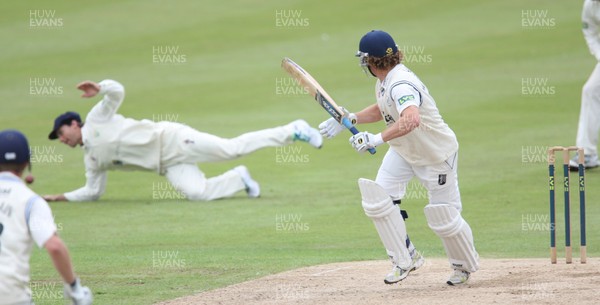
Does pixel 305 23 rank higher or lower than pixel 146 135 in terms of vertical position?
higher

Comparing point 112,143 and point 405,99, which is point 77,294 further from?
point 112,143

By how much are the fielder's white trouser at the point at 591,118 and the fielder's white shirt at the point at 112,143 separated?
20.7 feet

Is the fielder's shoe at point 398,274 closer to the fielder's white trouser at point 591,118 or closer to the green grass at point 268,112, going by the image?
the green grass at point 268,112

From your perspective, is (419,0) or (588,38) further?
(419,0)

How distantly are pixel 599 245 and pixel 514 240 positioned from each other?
977 millimetres

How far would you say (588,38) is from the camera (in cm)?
1544

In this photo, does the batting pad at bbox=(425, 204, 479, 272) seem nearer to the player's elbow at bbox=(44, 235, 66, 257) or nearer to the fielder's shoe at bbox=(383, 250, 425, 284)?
the fielder's shoe at bbox=(383, 250, 425, 284)

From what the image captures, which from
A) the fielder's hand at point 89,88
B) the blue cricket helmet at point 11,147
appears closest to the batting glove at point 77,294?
the blue cricket helmet at point 11,147

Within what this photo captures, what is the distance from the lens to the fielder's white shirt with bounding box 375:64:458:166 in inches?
321

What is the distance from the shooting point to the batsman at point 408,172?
822 cm

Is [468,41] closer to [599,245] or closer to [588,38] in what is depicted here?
[588,38]

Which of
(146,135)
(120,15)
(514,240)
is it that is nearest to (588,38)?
(514,240)

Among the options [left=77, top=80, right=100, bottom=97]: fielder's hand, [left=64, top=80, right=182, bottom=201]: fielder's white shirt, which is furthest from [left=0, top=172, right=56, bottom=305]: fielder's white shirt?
[left=64, top=80, right=182, bottom=201]: fielder's white shirt

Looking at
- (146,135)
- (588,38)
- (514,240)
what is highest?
(588,38)
